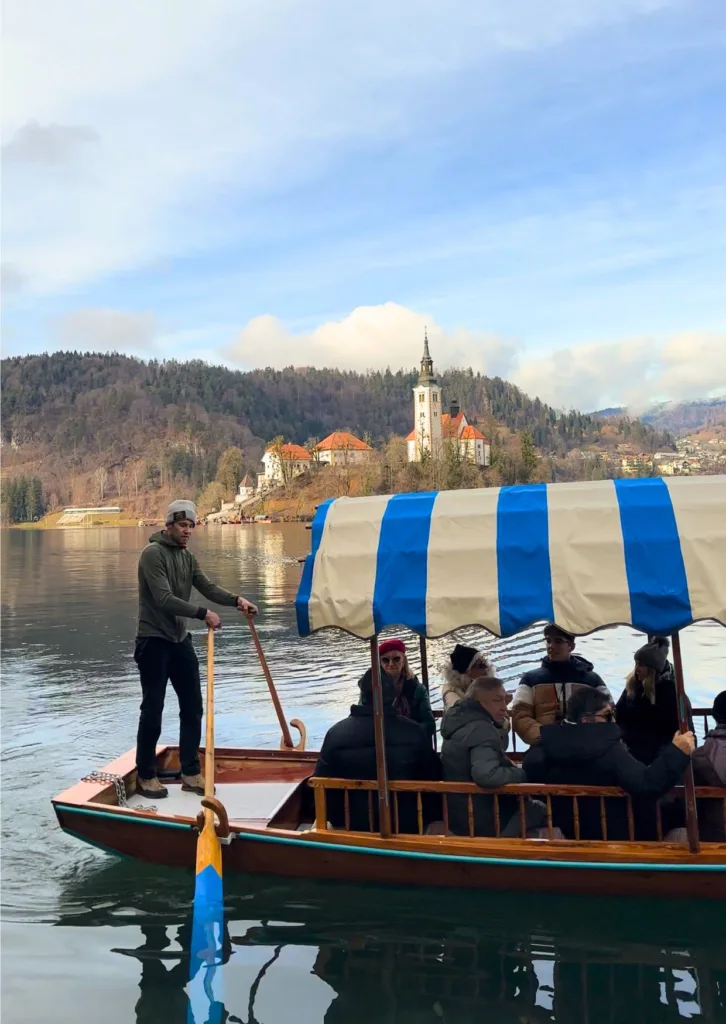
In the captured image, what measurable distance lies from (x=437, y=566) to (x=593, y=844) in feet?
Answer: 7.59

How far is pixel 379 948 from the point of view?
6395 millimetres

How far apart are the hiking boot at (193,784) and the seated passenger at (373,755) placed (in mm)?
1744

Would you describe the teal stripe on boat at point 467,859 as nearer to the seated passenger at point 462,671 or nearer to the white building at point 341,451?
the seated passenger at point 462,671

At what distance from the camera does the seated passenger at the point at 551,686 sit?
7469 mm

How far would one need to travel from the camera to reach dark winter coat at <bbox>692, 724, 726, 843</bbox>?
20.8 feet

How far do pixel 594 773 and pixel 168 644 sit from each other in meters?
3.92

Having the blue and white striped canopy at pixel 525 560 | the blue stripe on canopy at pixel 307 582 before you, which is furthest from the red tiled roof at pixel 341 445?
the blue and white striped canopy at pixel 525 560

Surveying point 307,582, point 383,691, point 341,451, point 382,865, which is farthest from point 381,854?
point 341,451

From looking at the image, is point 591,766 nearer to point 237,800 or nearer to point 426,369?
point 237,800

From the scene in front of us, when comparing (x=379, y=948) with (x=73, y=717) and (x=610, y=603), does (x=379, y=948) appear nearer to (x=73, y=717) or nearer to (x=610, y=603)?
(x=610, y=603)

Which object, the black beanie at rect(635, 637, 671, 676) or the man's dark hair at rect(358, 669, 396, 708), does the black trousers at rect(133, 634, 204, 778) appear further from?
the black beanie at rect(635, 637, 671, 676)

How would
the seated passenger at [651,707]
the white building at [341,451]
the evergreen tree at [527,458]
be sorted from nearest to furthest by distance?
the seated passenger at [651,707] → the evergreen tree at [527,458] → the white building at [341,451]

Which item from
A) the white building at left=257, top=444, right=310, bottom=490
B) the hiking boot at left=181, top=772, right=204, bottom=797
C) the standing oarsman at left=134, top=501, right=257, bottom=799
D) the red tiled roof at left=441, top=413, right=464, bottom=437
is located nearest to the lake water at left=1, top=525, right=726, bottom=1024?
the hiking boot at left=181, top=772, right=204, bottom=797

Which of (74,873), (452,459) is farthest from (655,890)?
(452,459)
